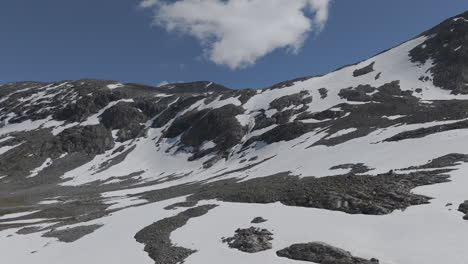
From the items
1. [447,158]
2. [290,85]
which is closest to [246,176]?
[447,158]

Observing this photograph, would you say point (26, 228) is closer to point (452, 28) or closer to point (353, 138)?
point (353, 138)

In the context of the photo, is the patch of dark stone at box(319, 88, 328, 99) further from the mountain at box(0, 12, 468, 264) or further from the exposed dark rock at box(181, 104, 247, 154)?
the exposed dark rock at box(181, 104, 247, 154)

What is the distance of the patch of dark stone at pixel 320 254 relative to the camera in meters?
19.2

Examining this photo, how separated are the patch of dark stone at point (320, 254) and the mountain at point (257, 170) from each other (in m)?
0.09

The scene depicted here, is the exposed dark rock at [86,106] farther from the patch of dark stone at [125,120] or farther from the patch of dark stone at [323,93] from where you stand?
the patch of dark stone at [323,93]

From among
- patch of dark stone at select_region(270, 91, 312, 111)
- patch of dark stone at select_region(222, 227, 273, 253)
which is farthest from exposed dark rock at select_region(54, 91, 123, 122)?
patch of dark stone at select_region(222, 227, 273, 253)

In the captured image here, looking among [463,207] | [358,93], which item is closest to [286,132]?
[358,93]

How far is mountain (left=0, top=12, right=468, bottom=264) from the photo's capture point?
23.8 meters

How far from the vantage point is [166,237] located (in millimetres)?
30156

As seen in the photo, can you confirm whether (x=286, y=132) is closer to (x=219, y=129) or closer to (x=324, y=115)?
(x=324, y=115)

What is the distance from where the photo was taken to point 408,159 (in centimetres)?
4394

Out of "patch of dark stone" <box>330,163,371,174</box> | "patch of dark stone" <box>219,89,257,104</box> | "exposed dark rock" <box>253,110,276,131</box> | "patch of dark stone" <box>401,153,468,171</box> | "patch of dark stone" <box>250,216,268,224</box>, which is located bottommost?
"patch of dark stone" <box>250,216,268,224</box>

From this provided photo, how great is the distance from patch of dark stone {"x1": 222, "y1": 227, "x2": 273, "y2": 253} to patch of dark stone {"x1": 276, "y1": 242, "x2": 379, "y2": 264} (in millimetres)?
1588

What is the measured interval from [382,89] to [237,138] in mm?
51464
